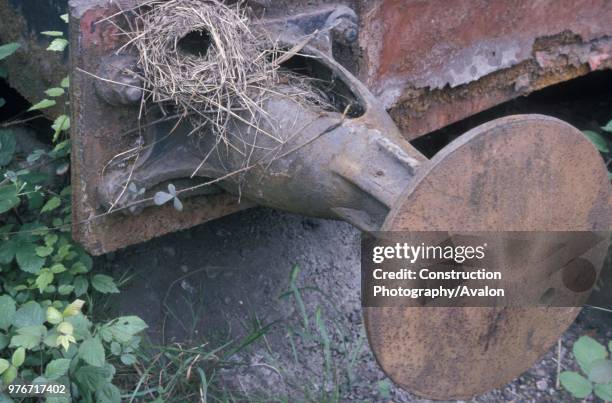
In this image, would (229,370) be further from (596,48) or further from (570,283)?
(596,48)

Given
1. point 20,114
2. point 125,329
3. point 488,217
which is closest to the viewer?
point 488,217

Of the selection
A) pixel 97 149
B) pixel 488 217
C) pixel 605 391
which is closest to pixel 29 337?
pixel 97 149

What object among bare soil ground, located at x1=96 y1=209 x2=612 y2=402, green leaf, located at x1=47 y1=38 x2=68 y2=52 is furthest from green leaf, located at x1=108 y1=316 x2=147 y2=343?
green leaf, located at x1=47 y1=38 x2=68 y2=52

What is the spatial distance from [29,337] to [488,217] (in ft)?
3.66

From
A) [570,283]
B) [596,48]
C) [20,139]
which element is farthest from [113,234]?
[596,48]

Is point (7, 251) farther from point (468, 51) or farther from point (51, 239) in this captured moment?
point (468, 51)

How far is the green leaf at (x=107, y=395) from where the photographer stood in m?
2.12

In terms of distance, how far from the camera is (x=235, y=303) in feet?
8.87

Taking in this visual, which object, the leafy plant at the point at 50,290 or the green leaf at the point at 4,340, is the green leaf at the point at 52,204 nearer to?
the leafy plant at the point at 50,290

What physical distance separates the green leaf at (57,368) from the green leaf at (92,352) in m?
0.04

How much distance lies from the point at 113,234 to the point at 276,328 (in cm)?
69

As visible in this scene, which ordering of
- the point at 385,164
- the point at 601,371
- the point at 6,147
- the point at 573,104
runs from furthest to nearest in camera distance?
the point at 573,104, the point at 6,147, the point at 601,371, the point at 385,164

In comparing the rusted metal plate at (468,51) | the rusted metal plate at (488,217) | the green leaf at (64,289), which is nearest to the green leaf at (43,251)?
the green leaf at (64,289)

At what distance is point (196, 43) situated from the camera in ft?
7.13
